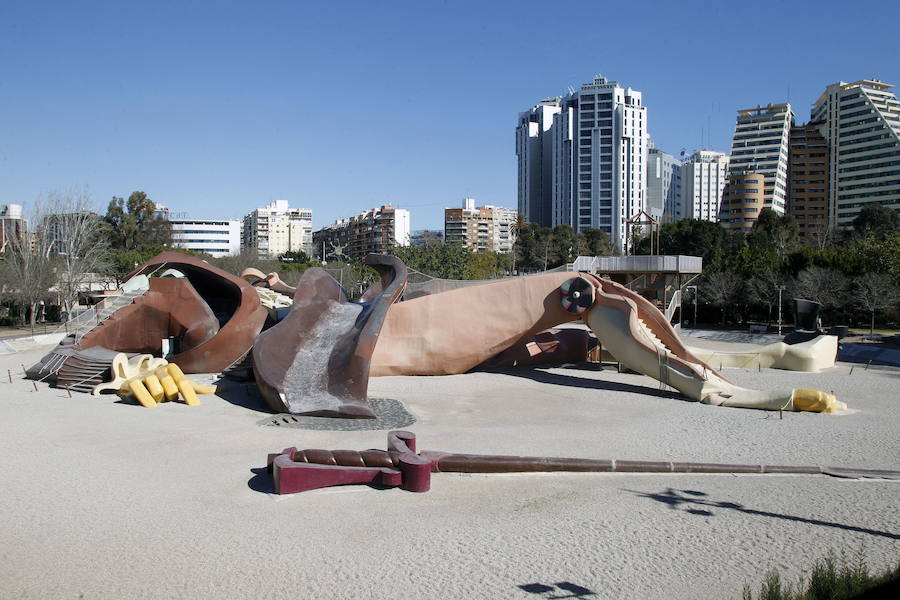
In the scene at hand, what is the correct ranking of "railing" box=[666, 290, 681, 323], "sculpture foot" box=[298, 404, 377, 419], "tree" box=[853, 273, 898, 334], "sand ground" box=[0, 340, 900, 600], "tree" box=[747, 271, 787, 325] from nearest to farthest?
"sand ground" box=[0, 340, 900, 600], "sculpture foot" box=[298, 404, 377, 419], "railing" box=[666, 290, 681, 323], "tree" box=[853, 273, 898, 334], "tree" box=[747, 271, 787, 325]

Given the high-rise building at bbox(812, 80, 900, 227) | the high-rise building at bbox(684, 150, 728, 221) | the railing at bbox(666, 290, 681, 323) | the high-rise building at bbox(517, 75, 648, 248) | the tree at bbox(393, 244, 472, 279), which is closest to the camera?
the railing at bbox(666, 290, 681, 323)

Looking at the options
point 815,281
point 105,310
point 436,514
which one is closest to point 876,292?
point 815,281

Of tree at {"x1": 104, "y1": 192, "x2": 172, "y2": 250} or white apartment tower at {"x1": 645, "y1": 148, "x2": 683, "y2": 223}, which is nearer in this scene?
tree at {"x1": 104, "y1": 192, "x2": 172, "y2": 250}

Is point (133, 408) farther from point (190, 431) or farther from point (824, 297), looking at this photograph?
point (824, 297)

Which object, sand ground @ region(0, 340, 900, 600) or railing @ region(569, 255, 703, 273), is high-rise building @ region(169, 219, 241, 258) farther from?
sand ground @ region(0, 340, 900, 600)

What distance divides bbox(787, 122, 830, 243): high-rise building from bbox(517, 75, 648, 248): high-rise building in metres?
25.8

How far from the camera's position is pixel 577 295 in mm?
20250

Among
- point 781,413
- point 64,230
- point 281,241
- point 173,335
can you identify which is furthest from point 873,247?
point 281,241

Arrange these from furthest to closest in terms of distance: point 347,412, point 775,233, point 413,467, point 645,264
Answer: point 775,233 → point 645,264 → point 347,412 → point 413,467

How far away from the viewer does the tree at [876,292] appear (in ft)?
113

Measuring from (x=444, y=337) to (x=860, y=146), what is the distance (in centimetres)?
10590

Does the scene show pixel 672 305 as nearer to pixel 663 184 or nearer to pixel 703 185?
pixel 663 184

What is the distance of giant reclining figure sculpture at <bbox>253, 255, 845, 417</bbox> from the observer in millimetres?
15641

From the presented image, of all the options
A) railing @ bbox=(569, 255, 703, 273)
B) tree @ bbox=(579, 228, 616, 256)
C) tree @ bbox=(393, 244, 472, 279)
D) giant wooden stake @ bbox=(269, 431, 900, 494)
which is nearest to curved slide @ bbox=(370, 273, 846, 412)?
giant wooden stake @ bbox=(269, 431, 900, 494)
